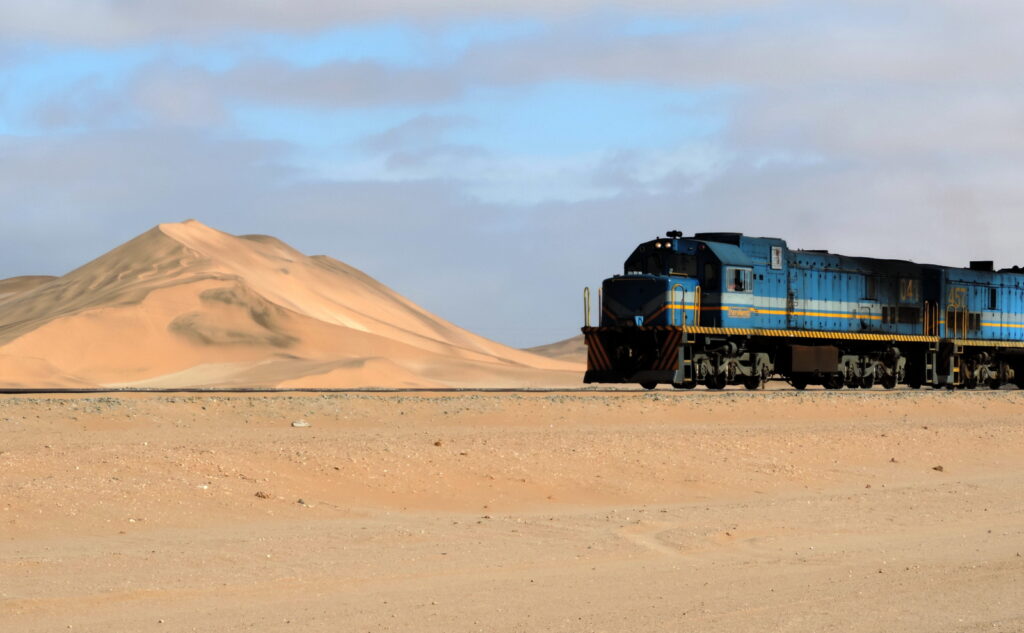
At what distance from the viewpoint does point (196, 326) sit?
61312 mm

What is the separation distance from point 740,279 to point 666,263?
6.33 ft

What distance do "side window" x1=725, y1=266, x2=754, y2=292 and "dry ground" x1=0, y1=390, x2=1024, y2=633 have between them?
8381 mm

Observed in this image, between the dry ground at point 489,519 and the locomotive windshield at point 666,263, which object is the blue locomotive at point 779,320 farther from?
the dry ground at point 489,519

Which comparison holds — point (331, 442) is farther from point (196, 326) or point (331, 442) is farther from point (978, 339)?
point (196, 326)

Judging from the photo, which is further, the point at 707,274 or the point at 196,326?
the point at 196,326

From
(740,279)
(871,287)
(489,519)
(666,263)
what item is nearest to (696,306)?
(666,263)

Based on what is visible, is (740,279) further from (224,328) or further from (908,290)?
(224,328)

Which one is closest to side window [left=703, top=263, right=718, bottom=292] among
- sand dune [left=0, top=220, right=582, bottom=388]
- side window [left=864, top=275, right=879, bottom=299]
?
side window [left=864, top=275, right=879, bottom=299]

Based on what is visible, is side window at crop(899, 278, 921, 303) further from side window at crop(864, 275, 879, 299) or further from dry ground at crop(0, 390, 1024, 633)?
dry ground at crop(0, 390, 1024, 633)

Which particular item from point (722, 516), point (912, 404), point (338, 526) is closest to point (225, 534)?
point (338, 526)

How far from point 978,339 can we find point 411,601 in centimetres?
3429

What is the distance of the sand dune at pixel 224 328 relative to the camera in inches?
1973

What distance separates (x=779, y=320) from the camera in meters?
33.3

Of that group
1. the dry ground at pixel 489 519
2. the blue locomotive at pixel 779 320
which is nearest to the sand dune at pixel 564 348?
the blue locomotive at pixel 779 320
